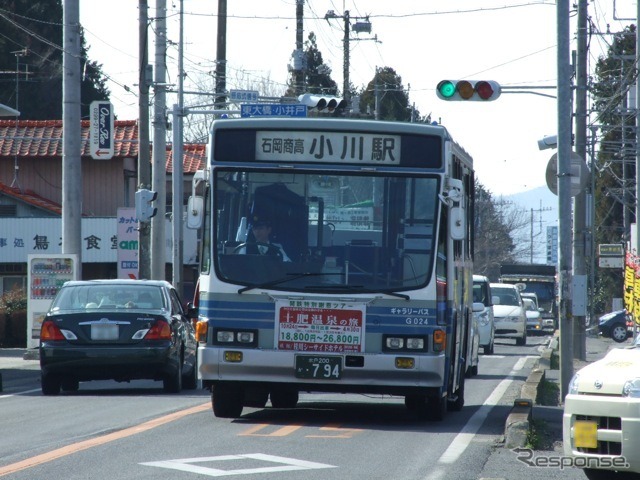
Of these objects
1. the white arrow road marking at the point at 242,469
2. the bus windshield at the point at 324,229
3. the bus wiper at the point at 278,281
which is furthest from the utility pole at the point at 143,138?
the white arrow road marking at the point at 242,469

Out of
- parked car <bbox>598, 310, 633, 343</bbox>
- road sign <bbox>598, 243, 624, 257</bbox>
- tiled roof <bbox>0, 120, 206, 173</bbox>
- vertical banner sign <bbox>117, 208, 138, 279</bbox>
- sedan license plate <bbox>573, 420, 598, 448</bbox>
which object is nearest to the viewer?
sedan license plate <bbox>573, 420, 598, 448</bbox>

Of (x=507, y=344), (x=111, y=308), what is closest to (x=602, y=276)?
(x=507, y=344)

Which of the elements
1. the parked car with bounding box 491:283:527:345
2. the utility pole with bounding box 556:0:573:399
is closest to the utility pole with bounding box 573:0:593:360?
the utility pole with bounding box 556:0:573:399

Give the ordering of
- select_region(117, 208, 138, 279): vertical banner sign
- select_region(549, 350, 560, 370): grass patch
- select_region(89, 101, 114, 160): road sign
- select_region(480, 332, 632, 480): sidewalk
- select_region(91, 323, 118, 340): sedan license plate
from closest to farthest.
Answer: select_region(480, 332, 632, 480): sidewalk
select_region(91, 323, 118, 340): sedan license plate
select_region(549, 350, 560, 370): grass patch
select_region(117, 208, 138, 279): vertical banner sign
select_region(89, 101, 114, 160): road sign

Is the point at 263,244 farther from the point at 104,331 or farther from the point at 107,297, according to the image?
the point at 107,297

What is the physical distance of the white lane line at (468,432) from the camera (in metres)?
9.84

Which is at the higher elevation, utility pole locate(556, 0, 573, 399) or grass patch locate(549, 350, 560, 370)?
utility pole locate(556, 0, 573, 399)

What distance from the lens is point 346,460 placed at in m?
10.2

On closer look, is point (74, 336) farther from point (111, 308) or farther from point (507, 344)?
point (507, 344)

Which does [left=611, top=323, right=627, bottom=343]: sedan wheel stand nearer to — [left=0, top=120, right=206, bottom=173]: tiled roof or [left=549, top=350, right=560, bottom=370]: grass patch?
[left=0, top=120, right=206, bottom=173]: tiled roof

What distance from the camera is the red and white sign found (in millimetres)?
12523

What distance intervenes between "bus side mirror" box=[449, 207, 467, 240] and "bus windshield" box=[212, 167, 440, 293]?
0.18 meters

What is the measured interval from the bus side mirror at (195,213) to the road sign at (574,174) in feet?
17.1

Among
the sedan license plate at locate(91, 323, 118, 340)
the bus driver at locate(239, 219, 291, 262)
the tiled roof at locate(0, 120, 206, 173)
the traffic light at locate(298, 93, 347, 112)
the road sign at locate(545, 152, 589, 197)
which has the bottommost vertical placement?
the sedan license plate at locate(91, 323, 118, 340)
